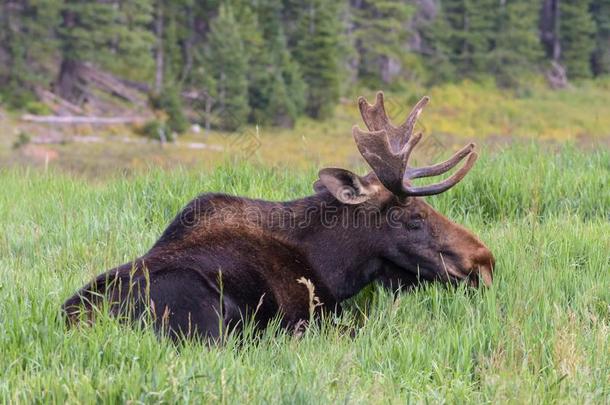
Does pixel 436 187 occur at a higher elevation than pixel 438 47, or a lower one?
higher

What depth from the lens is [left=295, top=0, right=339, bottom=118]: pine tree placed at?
49.7 metres

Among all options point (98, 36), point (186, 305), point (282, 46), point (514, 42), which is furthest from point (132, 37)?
point (186, 305)

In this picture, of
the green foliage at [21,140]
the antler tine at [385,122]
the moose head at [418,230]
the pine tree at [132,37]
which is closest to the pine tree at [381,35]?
the pine tree at [132,37]

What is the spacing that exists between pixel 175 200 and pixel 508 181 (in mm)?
2999

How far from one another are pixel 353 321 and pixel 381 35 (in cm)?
5147

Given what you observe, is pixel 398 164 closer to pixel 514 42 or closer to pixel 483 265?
pixel 483 265

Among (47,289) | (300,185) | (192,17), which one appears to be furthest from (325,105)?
(47,289)

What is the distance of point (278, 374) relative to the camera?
14.2ft

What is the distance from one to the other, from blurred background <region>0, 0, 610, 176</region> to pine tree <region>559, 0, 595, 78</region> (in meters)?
0.09

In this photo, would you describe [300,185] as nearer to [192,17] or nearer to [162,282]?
[162,282]

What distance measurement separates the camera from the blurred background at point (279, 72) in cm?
4275

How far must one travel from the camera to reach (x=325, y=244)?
20.5ft

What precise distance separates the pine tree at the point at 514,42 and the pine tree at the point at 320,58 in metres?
12.5

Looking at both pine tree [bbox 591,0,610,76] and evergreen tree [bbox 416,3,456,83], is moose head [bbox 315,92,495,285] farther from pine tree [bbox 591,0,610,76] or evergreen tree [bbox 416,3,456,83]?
pine tree [bbox 591,0,610,76]
